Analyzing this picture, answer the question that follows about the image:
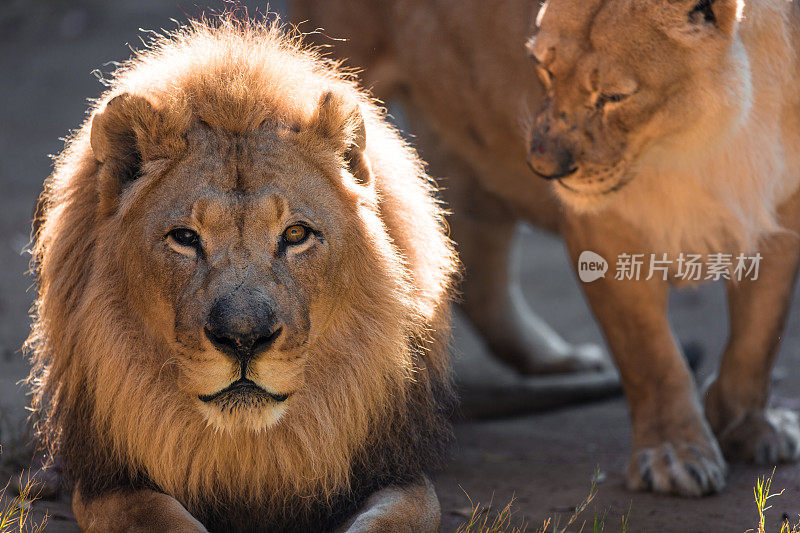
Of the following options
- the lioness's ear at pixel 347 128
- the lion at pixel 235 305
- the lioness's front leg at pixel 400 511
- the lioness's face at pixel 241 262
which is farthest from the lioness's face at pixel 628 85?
the lioness's front leg at pixel 400 511

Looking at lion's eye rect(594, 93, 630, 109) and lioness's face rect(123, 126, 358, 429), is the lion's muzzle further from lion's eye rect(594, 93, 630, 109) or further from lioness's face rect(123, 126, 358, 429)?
lion's eye rect(594, 93, 630, 109)

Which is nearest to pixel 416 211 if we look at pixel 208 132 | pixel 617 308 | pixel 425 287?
pixel 425 287

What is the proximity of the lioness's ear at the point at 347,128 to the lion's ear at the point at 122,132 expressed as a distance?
1.34ft

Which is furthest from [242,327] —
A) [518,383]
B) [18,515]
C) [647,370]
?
[518,383]

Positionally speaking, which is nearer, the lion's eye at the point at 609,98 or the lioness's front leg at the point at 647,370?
the lion's eye at the point at 609,98

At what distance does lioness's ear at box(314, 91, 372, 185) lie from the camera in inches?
105

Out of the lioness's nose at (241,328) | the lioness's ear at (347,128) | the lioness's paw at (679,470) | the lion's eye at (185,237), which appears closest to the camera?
the lioness's nose at (241,328)

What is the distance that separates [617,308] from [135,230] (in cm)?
182

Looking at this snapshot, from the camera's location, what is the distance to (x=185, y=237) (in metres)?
2.50

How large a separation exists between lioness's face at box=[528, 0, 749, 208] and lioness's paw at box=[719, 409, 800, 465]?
1109mm

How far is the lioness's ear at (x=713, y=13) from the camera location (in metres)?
3.10

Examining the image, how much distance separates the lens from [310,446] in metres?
2.68

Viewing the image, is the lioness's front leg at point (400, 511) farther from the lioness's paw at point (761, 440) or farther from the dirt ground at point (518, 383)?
the lioness's paw at point (761, 440)

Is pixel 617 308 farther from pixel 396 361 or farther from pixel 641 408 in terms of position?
pixel 396 361
